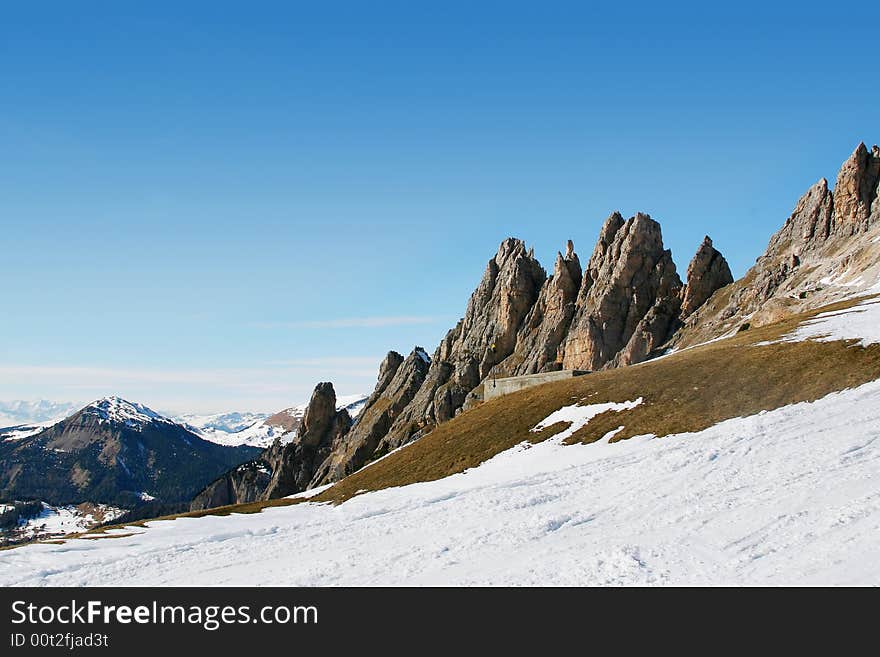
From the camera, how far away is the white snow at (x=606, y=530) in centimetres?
1872

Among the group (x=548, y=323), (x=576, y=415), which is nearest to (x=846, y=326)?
(x=576, y=415)

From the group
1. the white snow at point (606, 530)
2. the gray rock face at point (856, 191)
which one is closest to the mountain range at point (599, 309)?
the gray rock face at point (856, 191)

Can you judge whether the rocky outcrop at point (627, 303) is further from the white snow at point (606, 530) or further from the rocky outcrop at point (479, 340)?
the white snow at point (606, 530)

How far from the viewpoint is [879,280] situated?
224 feet

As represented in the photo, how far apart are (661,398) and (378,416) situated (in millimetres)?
96238

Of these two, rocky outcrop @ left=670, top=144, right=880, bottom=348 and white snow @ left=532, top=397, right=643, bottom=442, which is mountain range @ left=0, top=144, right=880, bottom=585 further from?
rocky outcrop @ left=670, top=144, right=880, bottom=348

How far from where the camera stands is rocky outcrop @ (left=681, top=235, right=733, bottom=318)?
10888cm

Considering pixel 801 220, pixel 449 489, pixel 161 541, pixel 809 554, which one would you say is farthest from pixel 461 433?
pixel 801 220

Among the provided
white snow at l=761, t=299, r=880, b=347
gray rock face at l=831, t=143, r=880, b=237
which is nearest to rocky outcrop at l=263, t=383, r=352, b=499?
gray rock face at l=831, t=143, r=880, b=237

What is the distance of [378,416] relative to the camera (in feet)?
439

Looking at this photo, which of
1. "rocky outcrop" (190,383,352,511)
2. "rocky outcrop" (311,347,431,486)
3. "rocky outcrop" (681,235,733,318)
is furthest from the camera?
"rocky outcrop" (190,383,352,511)

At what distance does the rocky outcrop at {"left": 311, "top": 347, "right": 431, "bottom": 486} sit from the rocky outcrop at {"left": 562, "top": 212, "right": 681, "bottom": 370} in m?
37.2
